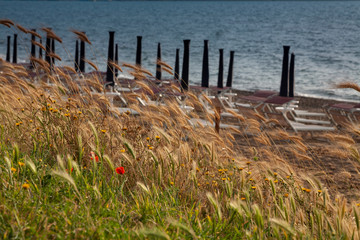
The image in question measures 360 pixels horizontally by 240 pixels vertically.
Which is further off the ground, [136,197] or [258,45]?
[136,197]

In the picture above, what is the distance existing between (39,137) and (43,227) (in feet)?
4.53

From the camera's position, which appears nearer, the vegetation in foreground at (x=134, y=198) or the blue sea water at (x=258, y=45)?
the vegetation in foreground at (x=134, y=198)

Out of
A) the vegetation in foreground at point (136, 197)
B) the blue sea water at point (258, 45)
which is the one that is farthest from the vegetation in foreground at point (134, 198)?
the blue sea water at point (258, 45)

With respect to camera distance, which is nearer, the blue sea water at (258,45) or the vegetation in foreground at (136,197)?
the vegetation in foreground at (136,197)

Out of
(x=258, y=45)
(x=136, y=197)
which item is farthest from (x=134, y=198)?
(x=258, y=45)

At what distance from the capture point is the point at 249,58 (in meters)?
31.5

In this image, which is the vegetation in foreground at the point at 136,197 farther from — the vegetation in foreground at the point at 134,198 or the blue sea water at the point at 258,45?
the blue sea water at the point at 258,45

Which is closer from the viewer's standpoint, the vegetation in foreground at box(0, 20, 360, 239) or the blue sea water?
the vegetation in foreground at box(0, 20, 360, 239)

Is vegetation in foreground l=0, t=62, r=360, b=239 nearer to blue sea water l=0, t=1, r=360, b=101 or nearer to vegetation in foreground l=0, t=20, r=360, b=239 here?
vegetation in foreground l=0, t=20, r=360, b=239

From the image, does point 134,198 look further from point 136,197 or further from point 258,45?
point 258,45

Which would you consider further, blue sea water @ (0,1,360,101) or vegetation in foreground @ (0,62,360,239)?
blue sea water @ (0,1,360,101)

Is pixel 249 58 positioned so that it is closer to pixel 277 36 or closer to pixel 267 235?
pixel 277 36

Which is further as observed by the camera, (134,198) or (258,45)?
(258,45)

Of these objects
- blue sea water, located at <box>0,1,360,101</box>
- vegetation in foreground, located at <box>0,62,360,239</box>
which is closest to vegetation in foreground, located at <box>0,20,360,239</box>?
vegetation in foreground, located at <box>0,62,360,239</box>
